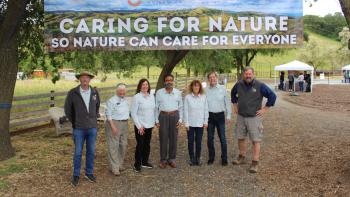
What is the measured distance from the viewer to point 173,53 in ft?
50.6

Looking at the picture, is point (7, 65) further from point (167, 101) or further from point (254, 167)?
point (254, 167)

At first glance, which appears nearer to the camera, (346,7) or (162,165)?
(346,7)

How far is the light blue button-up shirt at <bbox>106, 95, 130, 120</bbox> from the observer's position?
7188mm

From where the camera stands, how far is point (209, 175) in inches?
278

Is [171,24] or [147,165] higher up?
[171,24]

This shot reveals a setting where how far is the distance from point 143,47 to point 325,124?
7.45 meters

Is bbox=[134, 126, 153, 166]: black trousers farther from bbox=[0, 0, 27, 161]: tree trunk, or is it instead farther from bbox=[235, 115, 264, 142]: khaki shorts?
bbox=[0, 0, 27, 161]: tree trunk

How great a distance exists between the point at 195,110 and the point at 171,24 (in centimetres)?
177

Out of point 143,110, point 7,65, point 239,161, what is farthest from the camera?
point 7,65

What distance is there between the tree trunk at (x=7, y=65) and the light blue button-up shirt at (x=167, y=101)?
10.3 ft

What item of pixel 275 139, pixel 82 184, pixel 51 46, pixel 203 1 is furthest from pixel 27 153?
pixel 275 139

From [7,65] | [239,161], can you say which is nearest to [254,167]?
[239,161]

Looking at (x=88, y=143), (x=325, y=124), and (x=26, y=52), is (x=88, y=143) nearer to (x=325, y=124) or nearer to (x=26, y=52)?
(x=26, y=52)

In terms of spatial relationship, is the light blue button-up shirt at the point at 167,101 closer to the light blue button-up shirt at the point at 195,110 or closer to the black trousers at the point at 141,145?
the light blue button-up shirt at the point at 195,110
